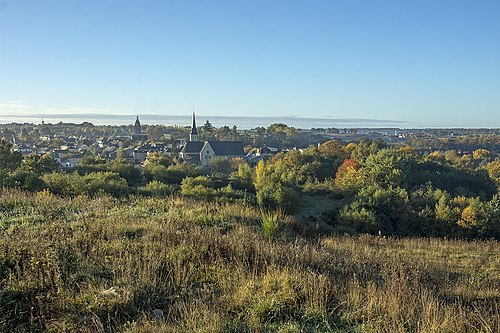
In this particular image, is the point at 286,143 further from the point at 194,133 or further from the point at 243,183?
the point at 243,183

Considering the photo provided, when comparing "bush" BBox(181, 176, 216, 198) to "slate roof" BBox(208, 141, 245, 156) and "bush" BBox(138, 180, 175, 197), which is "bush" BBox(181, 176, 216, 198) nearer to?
"bush" BBox(138, 180, 175, 197)

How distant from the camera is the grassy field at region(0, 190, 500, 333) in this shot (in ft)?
11.4

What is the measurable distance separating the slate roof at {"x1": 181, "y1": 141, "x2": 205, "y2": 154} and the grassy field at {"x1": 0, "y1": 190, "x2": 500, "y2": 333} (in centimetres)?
5689

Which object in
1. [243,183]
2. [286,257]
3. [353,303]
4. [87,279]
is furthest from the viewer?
[243,183]

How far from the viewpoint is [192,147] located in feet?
210

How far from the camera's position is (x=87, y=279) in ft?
13.9

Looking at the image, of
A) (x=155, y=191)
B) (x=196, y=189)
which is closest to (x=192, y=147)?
(x=196, y=189)

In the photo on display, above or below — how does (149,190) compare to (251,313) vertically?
below

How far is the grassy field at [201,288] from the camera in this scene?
3.47m

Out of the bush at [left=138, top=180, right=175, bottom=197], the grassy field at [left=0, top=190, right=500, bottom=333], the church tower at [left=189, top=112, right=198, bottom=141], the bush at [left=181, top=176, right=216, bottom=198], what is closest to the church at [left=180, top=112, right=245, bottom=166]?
the church tower at [left=189, top=112, right=198, bottom=141]

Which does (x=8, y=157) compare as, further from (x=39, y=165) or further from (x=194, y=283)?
(x=194, y=283)

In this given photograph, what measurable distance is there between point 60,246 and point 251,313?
2720 millimetres

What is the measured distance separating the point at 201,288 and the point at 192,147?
6045 cm

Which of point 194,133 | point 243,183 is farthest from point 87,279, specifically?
point 194,133
